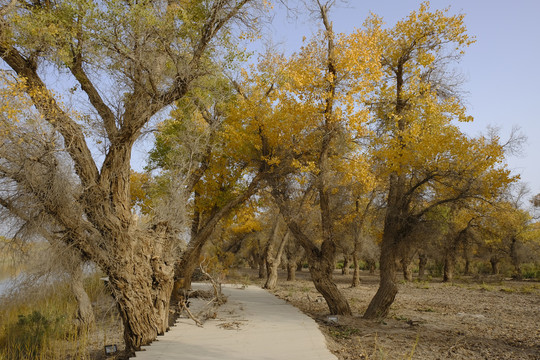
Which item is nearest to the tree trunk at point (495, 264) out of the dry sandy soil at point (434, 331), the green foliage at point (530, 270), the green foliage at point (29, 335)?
the green foliage at point (530, 270)

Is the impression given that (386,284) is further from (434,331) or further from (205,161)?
(205,161)

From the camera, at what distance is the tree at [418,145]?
7992 millimetres

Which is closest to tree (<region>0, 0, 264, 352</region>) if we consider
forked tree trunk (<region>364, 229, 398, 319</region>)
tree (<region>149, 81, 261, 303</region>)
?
tree (<region>149, 81, 261, 303</region>)

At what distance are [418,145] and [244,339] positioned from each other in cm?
491

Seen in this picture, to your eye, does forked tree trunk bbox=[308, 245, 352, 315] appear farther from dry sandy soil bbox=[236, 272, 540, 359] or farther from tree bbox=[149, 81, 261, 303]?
tree bbox=[149, 81, 261, 303]

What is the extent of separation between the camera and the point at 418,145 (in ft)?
26.6

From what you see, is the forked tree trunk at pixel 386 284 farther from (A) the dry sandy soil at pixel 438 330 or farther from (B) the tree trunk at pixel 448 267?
(B) the tree trunk at pixel 448 267

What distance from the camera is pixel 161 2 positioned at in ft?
25.5

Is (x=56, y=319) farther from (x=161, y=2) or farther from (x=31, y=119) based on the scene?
(x=161, y=2)

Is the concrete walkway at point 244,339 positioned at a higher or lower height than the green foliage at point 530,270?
lower

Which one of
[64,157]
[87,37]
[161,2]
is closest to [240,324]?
[64,157]

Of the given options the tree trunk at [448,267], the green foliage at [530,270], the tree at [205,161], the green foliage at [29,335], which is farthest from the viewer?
the green foliage at [530,270]

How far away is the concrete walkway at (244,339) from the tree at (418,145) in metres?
2.35

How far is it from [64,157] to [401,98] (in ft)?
24.2
